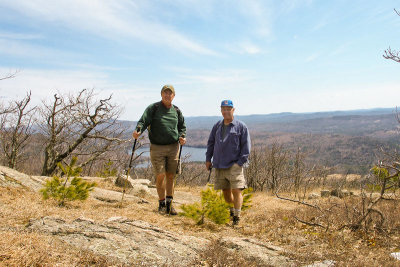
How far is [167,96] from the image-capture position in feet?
17.5

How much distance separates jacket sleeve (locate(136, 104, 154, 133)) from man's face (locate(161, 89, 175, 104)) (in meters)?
0.27

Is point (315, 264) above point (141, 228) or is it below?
below

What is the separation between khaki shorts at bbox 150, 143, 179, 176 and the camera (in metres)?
5.33

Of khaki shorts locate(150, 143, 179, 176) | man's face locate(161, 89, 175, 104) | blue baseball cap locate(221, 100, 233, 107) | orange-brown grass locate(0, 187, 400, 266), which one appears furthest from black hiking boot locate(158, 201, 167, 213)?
blue baseball cap locate(221, 100, 233, 107)

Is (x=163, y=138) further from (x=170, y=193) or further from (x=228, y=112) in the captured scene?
(x=228, y=112)

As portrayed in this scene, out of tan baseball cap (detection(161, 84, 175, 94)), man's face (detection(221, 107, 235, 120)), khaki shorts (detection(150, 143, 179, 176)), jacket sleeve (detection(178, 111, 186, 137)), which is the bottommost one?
khaki shorts (detection(150, 143, 179, 176))

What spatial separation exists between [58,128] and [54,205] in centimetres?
817

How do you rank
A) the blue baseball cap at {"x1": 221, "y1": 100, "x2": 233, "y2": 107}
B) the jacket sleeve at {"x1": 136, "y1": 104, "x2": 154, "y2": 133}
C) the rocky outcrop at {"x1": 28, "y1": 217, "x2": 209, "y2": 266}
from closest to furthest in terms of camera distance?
the rocky outcrop at {"x1": 28, "y1": 217, "x2": 209, "y2": 266}
the blue baseball cap at {"x1": 221, "y1": 100, "x2": 233, "y2": 107}
the jacket sleeve at {"x1": 136, "y1": 104, "x2": 154, "y2": 133}

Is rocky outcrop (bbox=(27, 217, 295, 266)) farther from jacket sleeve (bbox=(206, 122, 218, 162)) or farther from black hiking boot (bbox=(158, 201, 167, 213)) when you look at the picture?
jacket sleeve (bbox=(206, 122, 218, 162))

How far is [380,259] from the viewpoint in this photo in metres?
3.48

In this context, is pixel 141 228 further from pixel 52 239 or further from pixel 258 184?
pixel 258 184

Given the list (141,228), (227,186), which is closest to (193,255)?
(141,228)

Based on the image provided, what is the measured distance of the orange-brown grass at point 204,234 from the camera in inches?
102

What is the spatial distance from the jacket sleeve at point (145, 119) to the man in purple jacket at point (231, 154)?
4.36 feet
